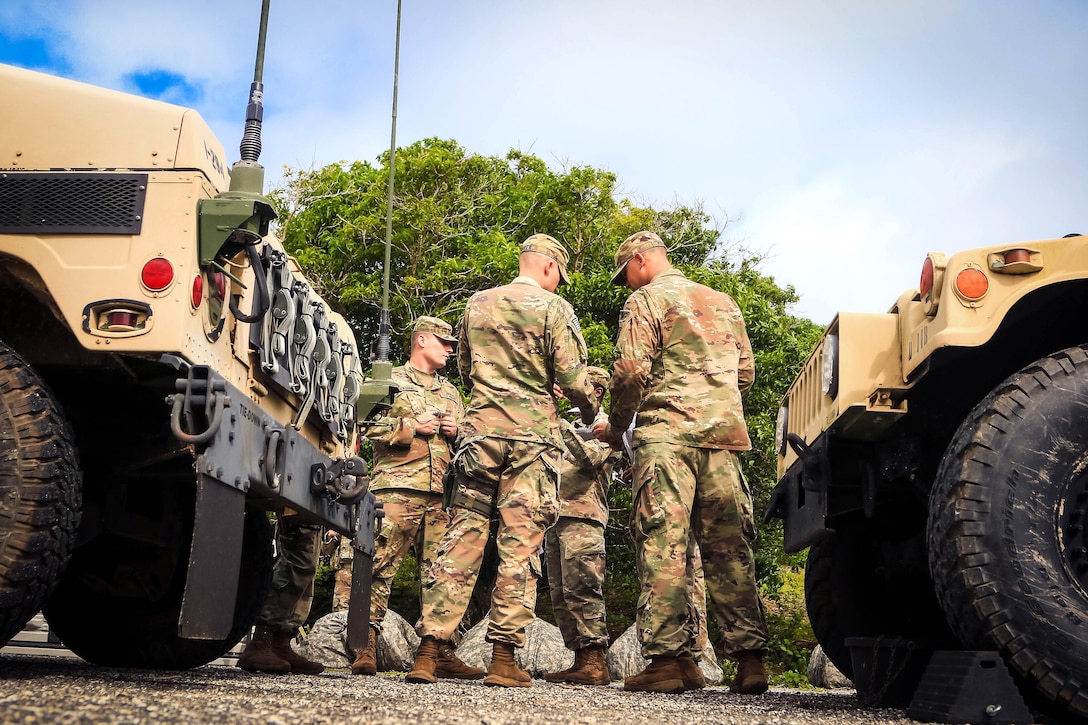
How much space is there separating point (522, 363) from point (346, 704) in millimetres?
2369

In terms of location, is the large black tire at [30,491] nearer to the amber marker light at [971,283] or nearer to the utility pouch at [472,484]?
the utility pouch at [472,484]

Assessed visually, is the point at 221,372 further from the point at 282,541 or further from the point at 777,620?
the point at 777,620

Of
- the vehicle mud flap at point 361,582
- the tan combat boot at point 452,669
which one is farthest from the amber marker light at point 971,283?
the tan combat boot at point 452,669

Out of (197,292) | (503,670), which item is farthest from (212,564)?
(503,670)

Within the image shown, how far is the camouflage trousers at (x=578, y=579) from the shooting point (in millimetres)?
6828

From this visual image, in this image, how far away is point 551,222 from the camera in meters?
17.3

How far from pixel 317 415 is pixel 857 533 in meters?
2.50

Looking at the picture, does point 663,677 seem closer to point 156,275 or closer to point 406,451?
point 156,275

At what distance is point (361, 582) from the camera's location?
17.3 feet

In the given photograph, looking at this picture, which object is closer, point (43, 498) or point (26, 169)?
point (43, 498)

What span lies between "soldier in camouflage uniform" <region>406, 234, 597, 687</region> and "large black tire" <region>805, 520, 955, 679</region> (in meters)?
1.27

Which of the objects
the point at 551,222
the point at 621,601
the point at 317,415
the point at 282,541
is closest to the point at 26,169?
the point at 317,415

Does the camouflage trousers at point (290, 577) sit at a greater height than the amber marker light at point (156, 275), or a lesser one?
lesser

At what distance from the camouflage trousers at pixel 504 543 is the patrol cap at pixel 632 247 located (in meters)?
1.16
